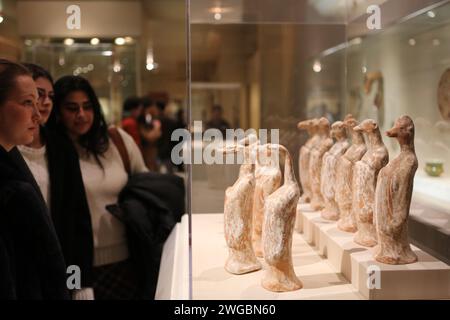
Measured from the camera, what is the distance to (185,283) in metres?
1.42

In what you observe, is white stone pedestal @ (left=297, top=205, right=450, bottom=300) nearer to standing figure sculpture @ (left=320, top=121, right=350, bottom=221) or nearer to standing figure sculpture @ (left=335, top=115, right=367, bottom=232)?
standing figure sculpture @ (left=335, top=115, right=367, bottom=232)

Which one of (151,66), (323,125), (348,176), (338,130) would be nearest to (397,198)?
(348,176)

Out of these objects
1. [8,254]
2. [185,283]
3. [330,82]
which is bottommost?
[185,283]

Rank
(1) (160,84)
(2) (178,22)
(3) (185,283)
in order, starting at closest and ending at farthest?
(3) (185,283) → (1) (160,84) → (2) (178,22)

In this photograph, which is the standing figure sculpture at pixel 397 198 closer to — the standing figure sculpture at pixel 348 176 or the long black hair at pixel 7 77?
the standing figure sculpture at pixel 348 176

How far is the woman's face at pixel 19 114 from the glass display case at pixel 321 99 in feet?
1.54

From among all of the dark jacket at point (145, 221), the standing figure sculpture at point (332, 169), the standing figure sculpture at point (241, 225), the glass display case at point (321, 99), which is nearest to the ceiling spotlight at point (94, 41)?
the glass display case at point (321, 99)

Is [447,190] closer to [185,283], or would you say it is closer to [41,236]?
[185,283]

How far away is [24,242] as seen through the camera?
1.05 metres

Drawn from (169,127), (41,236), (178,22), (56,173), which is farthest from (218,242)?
(178,22)

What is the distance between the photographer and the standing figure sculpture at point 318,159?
5.96 ft

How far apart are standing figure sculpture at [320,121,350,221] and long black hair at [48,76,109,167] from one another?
81cm

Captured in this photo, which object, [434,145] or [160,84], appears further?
[160,84]

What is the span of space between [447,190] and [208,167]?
0.81 m
